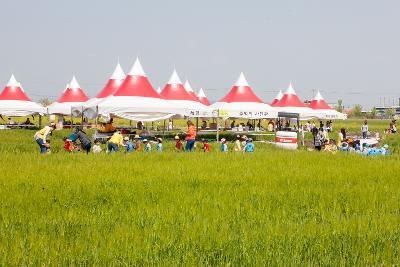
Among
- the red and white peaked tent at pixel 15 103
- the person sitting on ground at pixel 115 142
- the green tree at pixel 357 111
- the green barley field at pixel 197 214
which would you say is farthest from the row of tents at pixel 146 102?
the green tree at pixel 357 111

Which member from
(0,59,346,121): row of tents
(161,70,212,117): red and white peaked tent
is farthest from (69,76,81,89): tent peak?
(161,70,212,117): red and white peaked tent

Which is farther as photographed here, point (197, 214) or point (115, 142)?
point (115, 142)

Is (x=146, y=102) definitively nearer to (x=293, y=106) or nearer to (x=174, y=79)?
(x=174, y=79)

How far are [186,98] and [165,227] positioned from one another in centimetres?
2155

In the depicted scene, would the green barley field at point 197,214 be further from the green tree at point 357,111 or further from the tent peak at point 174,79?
the green tree at point 357,111

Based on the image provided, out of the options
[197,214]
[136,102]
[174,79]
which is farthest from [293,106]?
[197,214]

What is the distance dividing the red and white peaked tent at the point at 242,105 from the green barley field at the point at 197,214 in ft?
45.6

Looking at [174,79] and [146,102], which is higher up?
[174,79]

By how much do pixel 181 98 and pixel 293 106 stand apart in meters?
8.46

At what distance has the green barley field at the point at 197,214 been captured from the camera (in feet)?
13.8

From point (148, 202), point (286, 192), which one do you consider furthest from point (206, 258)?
point (286, 192)

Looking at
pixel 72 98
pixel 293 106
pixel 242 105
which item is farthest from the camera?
pixel 72 98

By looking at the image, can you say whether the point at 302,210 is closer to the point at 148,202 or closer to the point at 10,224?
the point at 148,202

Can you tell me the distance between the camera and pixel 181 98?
26.3 metres
